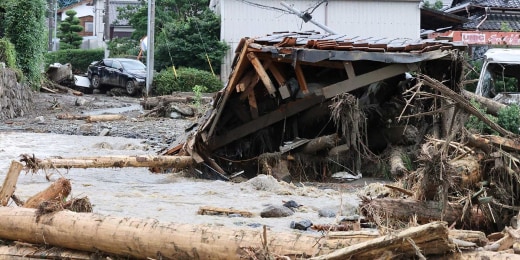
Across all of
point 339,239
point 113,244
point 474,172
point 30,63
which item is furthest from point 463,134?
point 30,63

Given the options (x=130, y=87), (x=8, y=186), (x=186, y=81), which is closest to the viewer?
(x=8, y=186)

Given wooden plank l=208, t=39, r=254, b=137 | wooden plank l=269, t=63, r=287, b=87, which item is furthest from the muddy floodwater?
wooden plank l=269, t=63, r=287, b=87

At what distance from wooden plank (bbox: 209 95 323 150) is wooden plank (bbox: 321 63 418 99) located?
0.47 meters

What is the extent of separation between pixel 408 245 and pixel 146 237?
2045 mm

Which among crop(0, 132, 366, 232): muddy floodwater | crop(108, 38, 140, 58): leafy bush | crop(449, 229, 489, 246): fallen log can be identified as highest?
crop(108, 38, 140, 58): leafy bush

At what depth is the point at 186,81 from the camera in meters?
32.4

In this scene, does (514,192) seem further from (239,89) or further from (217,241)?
(239,89)

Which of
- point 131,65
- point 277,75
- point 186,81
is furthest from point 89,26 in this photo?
point 277,75

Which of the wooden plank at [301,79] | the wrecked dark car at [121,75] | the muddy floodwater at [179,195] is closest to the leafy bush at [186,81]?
the wrecked dark car at [121,75]

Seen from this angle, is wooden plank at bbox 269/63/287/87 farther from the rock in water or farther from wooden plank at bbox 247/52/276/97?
the rock in water

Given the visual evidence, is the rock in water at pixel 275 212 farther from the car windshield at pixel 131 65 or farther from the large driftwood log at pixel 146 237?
the car windshield at pixel 131 65

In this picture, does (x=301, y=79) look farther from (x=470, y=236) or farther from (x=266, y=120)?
(x=470, y=236)

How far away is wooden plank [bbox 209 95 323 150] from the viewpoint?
1284cm

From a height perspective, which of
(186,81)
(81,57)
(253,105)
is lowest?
(186,81)
